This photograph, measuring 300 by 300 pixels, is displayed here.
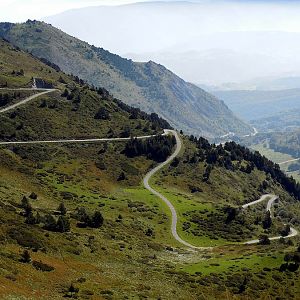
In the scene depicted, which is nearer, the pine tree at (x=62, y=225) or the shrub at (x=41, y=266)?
the shrub at (x=41, y=266)

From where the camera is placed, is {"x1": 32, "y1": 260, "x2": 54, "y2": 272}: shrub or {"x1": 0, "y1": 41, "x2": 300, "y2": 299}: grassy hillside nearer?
{"x1": 32, "y1": 260, "x2": 54, "y2": 272}: shrub

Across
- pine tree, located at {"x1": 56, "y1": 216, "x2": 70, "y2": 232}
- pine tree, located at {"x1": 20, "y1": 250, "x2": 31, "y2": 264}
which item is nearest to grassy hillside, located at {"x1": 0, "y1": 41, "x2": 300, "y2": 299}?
pine tree, located at {"x1": 20, "y1": 250, "x2": 31, "y2": 264}

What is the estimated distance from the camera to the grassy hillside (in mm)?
65000

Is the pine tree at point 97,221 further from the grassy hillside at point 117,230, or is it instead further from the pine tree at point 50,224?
the pine tree at point 50,224

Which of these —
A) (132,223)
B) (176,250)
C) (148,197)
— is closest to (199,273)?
(176,250)

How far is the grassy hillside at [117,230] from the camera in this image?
6500cm

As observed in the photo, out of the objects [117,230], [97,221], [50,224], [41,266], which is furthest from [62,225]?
[41,266]

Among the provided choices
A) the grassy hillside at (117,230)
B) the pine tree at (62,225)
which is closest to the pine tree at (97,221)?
the grassy hillside at (117,230)

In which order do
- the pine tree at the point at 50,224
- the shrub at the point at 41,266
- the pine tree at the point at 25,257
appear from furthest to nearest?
the pine tree at the point at 50,224
the pine tree at the point at 25,257
the shrub at the point at 41,266

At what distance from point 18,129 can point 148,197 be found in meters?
64.6

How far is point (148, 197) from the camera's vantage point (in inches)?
6009

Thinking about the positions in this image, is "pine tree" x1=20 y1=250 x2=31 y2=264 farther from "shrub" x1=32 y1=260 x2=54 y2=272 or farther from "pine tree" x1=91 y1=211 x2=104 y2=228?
"pine tree" x1=91 y1=211 x2=104 y2=228

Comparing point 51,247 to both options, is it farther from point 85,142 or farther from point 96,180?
point 85,142

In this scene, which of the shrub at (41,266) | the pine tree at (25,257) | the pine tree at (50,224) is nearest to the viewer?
the shrub at (41,266)
